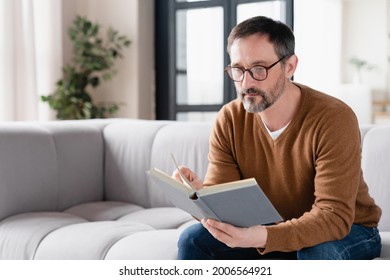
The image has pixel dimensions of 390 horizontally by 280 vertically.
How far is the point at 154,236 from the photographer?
2266 mm

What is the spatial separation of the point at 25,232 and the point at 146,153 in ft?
2.58

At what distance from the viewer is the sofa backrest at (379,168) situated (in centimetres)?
235

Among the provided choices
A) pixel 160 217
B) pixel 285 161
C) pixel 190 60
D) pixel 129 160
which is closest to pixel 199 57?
pixel 190 60

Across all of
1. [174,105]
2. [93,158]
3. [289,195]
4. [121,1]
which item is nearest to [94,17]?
[121,1]

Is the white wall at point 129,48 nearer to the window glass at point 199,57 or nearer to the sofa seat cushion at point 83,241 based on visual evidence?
the window glass at point 199,57

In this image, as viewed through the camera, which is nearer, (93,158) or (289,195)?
(289,195)

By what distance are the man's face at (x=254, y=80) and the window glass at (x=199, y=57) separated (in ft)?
12.2

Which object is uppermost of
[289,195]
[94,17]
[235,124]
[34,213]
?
[94,17]

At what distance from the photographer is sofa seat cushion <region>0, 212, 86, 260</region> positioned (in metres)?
2.39

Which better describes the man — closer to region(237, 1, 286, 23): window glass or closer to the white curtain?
the white curtain

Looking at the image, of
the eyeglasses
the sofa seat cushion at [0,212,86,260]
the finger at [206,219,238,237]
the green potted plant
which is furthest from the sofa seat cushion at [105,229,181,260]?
the green potted plant

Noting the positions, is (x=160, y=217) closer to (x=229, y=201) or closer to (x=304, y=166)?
(x=304, y=166)
